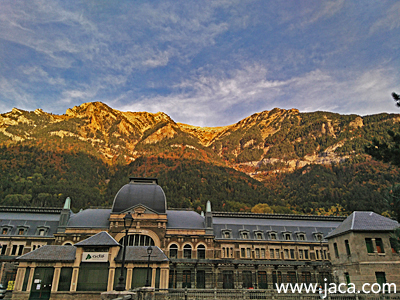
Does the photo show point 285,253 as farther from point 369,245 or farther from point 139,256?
point 139,256

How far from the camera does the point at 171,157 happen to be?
591 feet

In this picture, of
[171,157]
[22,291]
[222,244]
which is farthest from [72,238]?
[171,157]

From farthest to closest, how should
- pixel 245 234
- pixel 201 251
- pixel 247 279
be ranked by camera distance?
pixel 245 234
pixel 201 251
pixel 247 279

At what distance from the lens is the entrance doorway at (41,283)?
33.4m

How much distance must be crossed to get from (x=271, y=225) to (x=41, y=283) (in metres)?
40.7

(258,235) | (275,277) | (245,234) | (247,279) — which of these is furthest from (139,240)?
(275,277)

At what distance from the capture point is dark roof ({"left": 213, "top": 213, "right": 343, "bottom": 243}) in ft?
185

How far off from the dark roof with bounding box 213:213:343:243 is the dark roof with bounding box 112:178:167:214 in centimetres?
1145

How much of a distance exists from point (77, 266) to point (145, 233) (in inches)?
684

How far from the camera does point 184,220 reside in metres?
56.0

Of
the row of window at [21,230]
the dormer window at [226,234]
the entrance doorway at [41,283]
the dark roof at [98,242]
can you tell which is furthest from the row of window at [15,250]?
the dormer window at [226,234]

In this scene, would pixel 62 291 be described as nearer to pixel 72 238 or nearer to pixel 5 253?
pixel 72 238

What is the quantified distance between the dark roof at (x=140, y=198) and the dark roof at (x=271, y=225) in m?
11.5

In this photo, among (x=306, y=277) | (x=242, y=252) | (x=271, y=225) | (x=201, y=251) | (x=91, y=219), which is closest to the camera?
(x=306, y=277)
